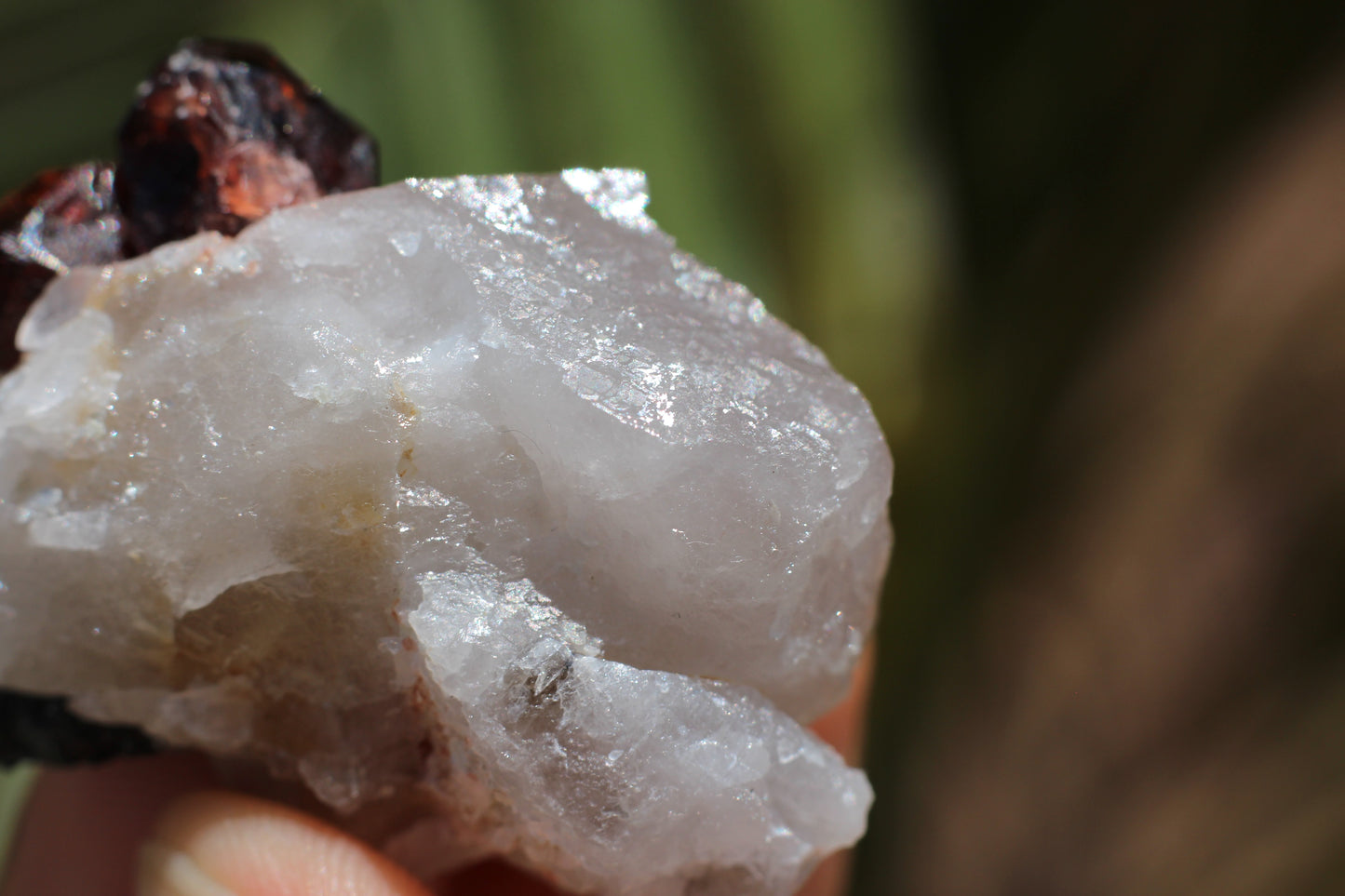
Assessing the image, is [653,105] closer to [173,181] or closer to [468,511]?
[173,181]

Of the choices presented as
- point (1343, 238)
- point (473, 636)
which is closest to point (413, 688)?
point (473, 636)

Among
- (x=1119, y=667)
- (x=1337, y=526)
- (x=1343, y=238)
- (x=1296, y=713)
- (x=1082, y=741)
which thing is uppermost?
(x=1343, y=238)

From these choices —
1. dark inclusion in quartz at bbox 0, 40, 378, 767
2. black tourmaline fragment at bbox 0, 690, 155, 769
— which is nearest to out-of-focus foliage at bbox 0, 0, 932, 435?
dark inclusion in quartz at bbox 0, 40, 378, 767

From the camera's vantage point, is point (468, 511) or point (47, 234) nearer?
point (468, 511)

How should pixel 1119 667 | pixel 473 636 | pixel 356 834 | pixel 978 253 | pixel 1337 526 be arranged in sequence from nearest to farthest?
pixel 473 636 < pixel 356 834 < pixel 1337 526 < pixel 1119 667 < pixel 978 253

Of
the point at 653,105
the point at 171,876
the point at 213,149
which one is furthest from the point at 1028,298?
the point at 171,876

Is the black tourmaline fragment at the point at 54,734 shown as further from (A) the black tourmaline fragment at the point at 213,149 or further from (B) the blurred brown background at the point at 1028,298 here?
(B) the blurred brown background at the point at 1028,298

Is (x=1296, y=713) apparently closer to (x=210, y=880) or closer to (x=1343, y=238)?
(x=1343, y=238)
